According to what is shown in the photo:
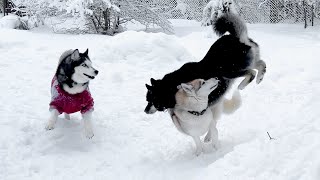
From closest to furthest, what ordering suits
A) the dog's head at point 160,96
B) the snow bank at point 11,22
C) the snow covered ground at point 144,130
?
1. the snow covered ground at point 144,130
2. the dog's head at point 160,96
3. the snow bank at point 11,22

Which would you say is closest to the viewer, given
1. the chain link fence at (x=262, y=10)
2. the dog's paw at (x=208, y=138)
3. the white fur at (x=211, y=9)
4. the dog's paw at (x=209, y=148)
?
the dog's paw at (x=209, y=148)

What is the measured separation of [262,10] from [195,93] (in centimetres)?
1334

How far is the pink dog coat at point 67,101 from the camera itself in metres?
4.50

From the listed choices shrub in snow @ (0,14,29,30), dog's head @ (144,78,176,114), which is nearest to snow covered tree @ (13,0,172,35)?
shrub in snow @ (0,14,29,30)

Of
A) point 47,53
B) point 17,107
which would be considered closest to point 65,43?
point 47,53

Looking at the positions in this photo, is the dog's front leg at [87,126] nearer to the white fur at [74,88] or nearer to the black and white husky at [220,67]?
the white fur at [74,88]

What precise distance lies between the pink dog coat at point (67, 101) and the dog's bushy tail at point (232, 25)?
1.68 m

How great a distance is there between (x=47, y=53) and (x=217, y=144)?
5.07 meters

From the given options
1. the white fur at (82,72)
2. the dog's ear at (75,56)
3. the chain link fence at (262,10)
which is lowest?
the chain link fence at (262,10)

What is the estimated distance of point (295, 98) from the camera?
16.0 ft

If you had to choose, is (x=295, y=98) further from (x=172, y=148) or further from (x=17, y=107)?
(x=17, y=107)

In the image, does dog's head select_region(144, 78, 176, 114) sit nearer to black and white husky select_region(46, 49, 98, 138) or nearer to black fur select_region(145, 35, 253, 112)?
black fur select_region(145, 35, 253, 112)

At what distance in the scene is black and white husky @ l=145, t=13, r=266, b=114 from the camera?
4023mm

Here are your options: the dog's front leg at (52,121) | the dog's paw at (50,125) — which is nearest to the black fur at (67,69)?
the dog's front leg at (52,121)
